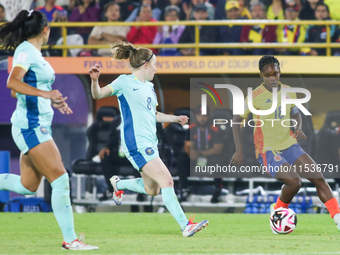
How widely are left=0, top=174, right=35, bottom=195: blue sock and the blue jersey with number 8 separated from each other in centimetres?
133

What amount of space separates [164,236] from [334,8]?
7.85 m

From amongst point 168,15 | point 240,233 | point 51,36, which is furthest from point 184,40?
point 240,233

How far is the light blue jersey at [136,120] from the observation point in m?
5.91

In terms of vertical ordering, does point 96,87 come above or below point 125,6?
below

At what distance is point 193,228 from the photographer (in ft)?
19.0

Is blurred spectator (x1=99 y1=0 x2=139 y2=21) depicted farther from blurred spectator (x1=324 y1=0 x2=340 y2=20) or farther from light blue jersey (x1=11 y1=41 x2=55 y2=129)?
light blue jersey (x1=11 y1=41 x2=55 y2=129)

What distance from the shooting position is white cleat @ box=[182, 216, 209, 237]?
5.73 m

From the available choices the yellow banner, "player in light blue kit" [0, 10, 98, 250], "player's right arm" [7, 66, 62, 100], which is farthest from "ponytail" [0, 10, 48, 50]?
the yellow banner

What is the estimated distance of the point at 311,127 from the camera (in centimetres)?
1156

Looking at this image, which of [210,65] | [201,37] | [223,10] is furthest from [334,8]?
[210,65]

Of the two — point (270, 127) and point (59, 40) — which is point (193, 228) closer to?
point (270, 127)

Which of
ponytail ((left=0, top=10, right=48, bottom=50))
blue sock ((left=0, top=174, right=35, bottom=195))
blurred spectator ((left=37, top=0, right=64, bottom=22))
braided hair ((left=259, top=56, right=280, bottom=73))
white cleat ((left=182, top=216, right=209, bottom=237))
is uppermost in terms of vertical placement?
blurred spectator ((left=37, top=0, right=64, bottom=22))

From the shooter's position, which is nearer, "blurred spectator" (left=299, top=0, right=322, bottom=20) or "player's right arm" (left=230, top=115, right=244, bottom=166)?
"player's right arm" (left=230, top=115, right=244, bottom=166)

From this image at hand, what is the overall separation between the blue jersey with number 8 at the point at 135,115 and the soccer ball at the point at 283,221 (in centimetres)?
172
